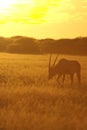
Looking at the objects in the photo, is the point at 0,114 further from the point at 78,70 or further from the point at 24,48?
the point at 24,48

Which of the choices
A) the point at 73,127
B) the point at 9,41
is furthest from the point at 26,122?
the point at 9,41

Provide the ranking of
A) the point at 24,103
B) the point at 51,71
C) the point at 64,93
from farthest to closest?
the point at 51,71, the point at 64,93, the point at 24,103

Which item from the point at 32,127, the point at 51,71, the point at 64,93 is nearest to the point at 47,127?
the point at 32,127

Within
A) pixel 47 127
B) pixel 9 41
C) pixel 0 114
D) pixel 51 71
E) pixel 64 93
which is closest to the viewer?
pixel 47 127

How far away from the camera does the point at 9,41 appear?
245ft

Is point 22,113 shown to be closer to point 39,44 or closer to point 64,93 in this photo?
point 64,93

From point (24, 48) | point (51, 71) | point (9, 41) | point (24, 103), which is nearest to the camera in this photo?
point (24, 103)

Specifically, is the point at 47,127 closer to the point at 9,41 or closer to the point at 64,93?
the point at 64,93

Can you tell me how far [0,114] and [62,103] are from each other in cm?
225

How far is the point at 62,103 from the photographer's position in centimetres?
1215

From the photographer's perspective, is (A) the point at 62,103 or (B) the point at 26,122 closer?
(B) the point at 26,122

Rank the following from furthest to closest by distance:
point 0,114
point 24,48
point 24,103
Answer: point 24,48 < point 24,103 < point 0,114

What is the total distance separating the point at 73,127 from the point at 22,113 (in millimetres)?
1455

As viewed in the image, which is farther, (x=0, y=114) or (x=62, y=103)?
(x=62, y=103)
